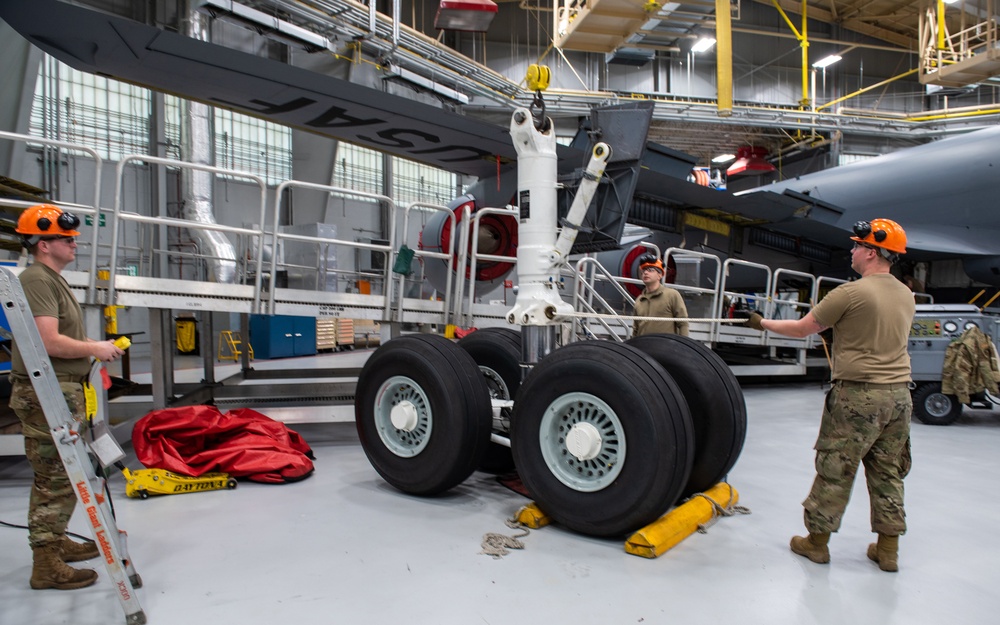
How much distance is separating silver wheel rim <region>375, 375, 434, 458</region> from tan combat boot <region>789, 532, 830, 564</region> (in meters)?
2.27

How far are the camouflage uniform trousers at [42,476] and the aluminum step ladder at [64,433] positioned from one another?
43 centimetres

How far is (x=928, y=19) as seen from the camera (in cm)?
1756

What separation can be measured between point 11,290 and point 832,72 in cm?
2720

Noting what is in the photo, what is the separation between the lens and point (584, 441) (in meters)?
3.43

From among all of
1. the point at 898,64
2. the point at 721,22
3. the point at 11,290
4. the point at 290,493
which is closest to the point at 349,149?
the point at 721,22

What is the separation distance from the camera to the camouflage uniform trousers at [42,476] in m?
2.81

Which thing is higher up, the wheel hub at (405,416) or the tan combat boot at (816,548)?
the wheel hub at (405,416)

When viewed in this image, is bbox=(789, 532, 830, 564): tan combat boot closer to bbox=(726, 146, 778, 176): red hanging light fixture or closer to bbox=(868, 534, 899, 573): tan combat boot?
bbox=(868, 534, 899, 573): tan combat boot

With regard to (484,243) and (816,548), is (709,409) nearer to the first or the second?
(816,548)

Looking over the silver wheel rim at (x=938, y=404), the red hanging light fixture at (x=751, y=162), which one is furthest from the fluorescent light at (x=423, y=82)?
the silver wheel rim at (x=938, y=404)

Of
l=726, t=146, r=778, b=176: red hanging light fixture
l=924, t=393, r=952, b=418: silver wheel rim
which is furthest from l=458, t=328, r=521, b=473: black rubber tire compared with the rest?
l=726, t=146, r=778, b=176: red hanging light fixture

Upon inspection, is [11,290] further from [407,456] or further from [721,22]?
[721,22]

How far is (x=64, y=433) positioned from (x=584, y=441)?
2392mm

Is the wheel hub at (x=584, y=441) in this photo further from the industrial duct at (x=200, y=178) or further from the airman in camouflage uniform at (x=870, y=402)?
the industrial duct at (x=200, y=178)
